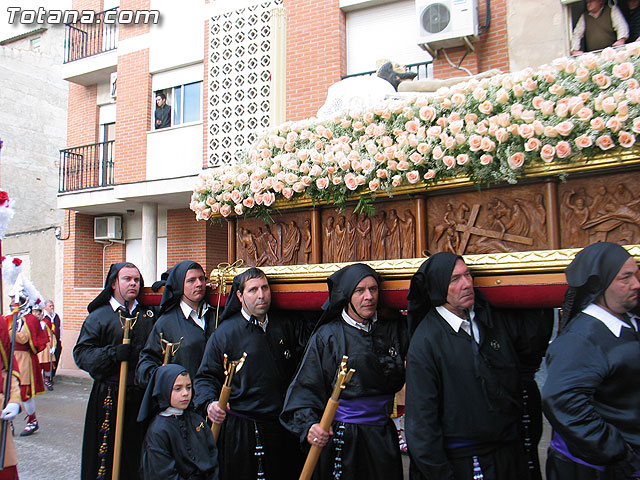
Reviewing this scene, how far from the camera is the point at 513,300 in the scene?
9.00 feet

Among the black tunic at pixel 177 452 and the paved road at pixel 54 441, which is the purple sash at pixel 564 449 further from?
the paved road at pixel 54 441

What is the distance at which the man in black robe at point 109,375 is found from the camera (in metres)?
4.21

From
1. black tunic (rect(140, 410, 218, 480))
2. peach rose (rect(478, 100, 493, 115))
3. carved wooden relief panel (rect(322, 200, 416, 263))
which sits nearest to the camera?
peach rose (rect(478, 100, 493, 115))

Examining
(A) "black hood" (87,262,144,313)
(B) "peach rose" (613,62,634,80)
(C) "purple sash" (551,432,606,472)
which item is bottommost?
(C) "purple sash" (551,432,606,472)

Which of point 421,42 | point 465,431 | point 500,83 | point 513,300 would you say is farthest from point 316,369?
point 421,42

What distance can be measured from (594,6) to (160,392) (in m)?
6.61

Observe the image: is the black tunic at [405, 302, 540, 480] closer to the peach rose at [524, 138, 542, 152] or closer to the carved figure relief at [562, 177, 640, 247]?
the carved figure relief at [562, 177, 640, 247]

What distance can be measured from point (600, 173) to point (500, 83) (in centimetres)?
67

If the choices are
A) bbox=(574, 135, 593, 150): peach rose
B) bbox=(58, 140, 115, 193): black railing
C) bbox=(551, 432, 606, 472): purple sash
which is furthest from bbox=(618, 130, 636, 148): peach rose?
bbox=(58, 140, 115, 193): black railing

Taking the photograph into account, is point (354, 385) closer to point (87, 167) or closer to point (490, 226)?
point (490, 226)

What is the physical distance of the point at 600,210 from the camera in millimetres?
2631

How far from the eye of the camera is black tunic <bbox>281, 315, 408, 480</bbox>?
2.99 m

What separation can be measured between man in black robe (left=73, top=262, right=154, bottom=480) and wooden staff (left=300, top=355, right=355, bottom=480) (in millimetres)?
1873

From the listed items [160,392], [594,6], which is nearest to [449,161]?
[160,392]
